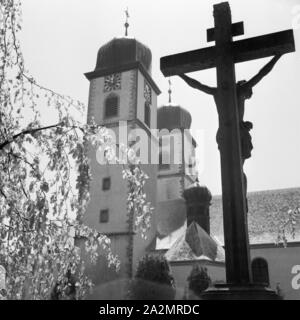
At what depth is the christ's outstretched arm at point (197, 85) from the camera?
4952 millimetres

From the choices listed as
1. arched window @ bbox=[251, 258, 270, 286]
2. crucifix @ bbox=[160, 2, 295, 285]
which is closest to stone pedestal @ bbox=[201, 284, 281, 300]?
crucifix @ bbox=[160, 2, 295, 285]

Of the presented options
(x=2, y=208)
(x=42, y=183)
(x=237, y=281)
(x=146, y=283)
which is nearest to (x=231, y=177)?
(x=237, y=281)

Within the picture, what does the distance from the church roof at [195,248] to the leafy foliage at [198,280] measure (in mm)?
1671

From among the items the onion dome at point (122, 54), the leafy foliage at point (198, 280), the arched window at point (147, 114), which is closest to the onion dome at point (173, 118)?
the arched window at point (147, 114)

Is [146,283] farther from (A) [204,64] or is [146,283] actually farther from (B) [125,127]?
(A) [204,64]

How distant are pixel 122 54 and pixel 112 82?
2.43 meters

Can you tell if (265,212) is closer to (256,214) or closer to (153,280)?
(256,214)

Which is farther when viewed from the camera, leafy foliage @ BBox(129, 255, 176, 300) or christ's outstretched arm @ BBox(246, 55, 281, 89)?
leafy foliage @ BBox(129, 255, 176, 300)

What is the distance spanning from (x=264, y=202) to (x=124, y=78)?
14.0 m

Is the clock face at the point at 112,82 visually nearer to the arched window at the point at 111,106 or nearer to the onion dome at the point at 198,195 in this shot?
the arched window at the point at 111,106

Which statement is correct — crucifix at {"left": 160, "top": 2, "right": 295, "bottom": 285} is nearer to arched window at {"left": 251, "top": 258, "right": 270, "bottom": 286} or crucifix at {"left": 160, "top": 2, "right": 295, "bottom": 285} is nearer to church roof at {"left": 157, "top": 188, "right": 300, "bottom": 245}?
church roof at {"left": 157, "top": 188, "right": 300, "bottom": 245}

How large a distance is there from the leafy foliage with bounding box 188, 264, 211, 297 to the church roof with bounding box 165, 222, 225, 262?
65.8 inches

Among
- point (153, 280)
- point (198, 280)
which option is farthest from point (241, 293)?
point (198, 280)

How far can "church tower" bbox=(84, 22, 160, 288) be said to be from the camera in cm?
2778
